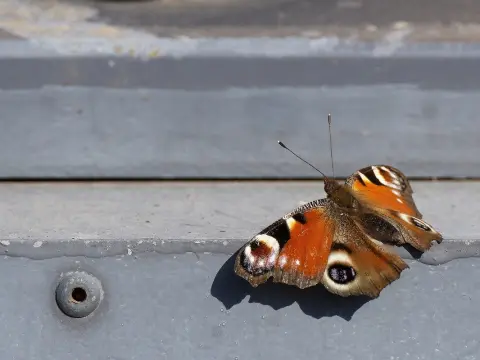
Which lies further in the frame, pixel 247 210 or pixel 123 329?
pixel 247 210

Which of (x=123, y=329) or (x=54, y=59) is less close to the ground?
(x=54, y=59)

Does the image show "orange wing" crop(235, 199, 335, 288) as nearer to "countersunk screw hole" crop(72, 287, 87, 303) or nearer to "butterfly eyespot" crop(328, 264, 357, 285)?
"butterfly eyespot" crop(328, 264, 357, 285)

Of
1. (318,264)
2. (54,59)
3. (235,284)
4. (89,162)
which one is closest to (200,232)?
(235,284)

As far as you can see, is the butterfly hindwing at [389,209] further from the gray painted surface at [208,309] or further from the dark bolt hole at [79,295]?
the dark bolt hole at [79,295]

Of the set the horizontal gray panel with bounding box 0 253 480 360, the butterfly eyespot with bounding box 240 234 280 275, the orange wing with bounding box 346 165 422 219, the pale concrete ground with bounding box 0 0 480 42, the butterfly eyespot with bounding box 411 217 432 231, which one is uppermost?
the pale concrete ground with bounding box 0 0 480 42

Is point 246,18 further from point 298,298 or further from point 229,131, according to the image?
point 298,298

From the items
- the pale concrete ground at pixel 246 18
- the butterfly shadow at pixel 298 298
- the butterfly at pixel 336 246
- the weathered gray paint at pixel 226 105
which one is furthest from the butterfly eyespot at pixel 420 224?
the pale concrete ground at pixel 246 18

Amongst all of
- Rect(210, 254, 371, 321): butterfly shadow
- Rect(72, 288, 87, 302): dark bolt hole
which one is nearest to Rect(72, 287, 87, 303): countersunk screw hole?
Rect(72, 288, 87, 302): dark bolt hole

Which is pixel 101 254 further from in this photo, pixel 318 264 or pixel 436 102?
pixel 436 102
